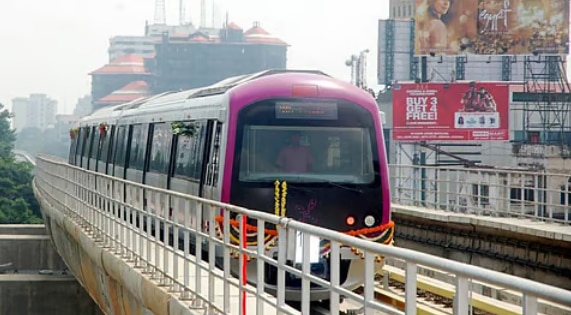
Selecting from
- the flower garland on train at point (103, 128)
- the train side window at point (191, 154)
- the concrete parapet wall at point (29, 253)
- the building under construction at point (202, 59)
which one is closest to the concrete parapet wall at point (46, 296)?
the flower garland on train at point (103, 128)

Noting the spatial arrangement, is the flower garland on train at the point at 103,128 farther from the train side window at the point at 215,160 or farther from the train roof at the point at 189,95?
the train side window at the point at 215,160

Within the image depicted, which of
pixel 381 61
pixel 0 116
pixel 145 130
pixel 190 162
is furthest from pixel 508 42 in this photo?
pixel 0 116

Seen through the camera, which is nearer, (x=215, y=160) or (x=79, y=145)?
(x=215, y=160)

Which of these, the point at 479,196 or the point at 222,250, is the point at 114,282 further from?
the point at 479,196

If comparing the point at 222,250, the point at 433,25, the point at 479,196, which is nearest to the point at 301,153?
the point at 222,250

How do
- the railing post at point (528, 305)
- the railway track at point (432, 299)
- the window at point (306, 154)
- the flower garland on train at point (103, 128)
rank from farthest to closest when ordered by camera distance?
the flower garland on train at point (103, 128) < the window at point (306, 154) < the railway track at point (432, 299) < the railing post at point (528, 305)

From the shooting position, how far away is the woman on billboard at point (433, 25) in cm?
5816

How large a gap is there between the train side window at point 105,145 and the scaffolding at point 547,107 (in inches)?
1511

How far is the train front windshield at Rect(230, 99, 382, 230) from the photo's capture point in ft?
44.8

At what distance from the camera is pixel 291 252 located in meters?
7.51

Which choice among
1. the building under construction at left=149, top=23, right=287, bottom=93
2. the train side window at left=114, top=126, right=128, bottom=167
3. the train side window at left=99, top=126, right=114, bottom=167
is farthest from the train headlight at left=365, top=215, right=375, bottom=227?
the building under construction at left=149, top=23, right=287, bottom=93

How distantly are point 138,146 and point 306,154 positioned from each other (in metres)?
6.68

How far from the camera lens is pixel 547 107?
210 feet

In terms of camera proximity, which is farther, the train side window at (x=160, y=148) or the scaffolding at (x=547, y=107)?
the scaffolding at (x=547, y=107)
